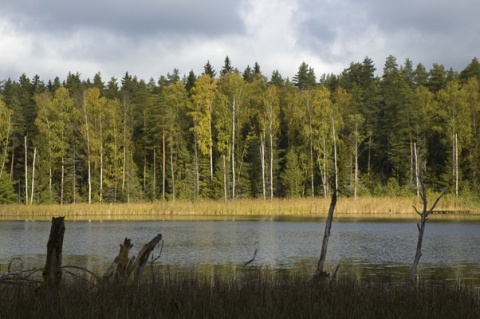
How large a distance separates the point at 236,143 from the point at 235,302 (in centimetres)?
6026

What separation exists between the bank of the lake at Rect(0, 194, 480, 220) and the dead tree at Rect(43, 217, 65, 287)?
3896cm

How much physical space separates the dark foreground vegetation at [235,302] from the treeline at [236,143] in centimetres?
5065

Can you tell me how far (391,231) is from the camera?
32.7 m

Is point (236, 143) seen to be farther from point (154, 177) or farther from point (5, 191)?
point (5, 191)

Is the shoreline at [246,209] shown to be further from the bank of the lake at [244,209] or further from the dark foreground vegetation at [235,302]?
the dark foreground vegetation at [235,302]

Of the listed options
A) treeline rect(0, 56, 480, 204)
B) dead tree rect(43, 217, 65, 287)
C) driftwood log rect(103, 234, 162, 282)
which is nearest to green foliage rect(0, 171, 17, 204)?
treeline rect(0, 56, 480, 204)

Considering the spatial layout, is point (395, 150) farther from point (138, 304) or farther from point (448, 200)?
point (138, 304)

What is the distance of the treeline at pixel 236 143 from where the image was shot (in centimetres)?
6325

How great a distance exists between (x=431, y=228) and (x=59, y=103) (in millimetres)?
43127

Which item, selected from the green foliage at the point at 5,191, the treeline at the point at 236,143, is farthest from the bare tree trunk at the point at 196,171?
the green foliage at the point at 5,191

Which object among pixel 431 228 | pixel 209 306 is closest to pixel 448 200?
pixel 431 228

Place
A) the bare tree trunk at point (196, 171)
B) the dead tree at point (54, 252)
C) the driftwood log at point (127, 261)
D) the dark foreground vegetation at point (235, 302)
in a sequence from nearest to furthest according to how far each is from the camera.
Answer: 1. the dark foreground vegetation at point (235, 302)
2. the dead tree at point (54, 252)
3. the driftwood log at point (127, 261)
4. the bare tree trunk at point (196, 171)

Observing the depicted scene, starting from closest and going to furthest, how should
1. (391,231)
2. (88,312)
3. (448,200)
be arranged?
1. (88,312)
2. (391,231)
3. (448,200)

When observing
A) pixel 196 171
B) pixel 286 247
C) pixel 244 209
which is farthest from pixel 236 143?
pixel 286 247
